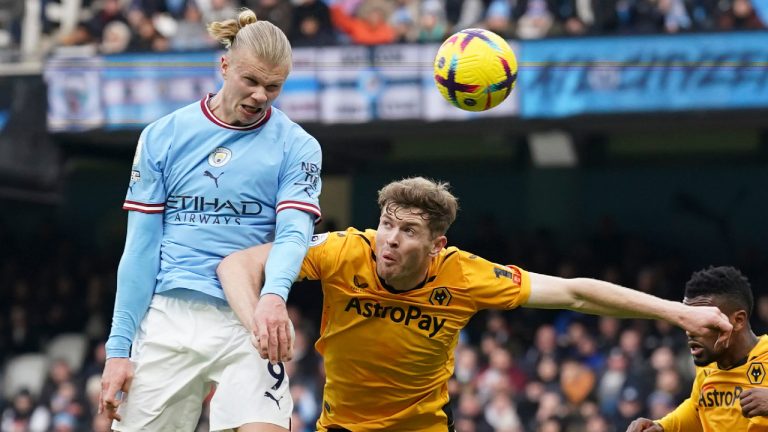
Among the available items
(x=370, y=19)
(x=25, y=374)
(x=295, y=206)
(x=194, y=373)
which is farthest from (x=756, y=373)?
(x=25, y=374)

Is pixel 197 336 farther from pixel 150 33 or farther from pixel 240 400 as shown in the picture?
pixel 150 33

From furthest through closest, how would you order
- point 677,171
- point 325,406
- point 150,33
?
1. point 677,171
2. point 150,33
3. point 325,406

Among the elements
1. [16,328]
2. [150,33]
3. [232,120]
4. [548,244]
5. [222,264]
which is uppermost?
[232,120]

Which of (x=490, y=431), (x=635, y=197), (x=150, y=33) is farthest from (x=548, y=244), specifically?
(x=150, y=33)

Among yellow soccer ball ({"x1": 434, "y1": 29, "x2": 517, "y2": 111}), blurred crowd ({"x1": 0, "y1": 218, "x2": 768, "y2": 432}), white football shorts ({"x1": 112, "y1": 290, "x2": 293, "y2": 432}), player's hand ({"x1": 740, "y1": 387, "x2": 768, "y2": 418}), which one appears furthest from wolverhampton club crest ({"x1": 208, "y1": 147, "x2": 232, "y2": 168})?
blurred crowd ({"x1": 0, "y1": 218, "x2": 768, "y2": 432})

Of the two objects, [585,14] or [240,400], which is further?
[585,14]

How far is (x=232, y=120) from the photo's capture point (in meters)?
5.81

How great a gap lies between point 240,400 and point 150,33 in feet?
38.7

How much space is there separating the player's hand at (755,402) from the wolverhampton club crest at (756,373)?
1.27 feet

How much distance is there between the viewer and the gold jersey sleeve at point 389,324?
254 inches

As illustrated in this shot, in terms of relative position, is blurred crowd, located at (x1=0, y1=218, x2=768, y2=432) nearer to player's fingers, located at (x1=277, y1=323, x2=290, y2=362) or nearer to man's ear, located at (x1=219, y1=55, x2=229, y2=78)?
man's ear, located at (x1=219, y1=55, x2=229, y2=78)

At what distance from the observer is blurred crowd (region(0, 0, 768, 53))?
14789mm

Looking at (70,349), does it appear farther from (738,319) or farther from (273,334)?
(273,334)

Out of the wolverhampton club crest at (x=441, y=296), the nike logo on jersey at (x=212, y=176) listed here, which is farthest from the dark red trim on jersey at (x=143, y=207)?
the wolverhampton club crest at (x=441, y=296)
